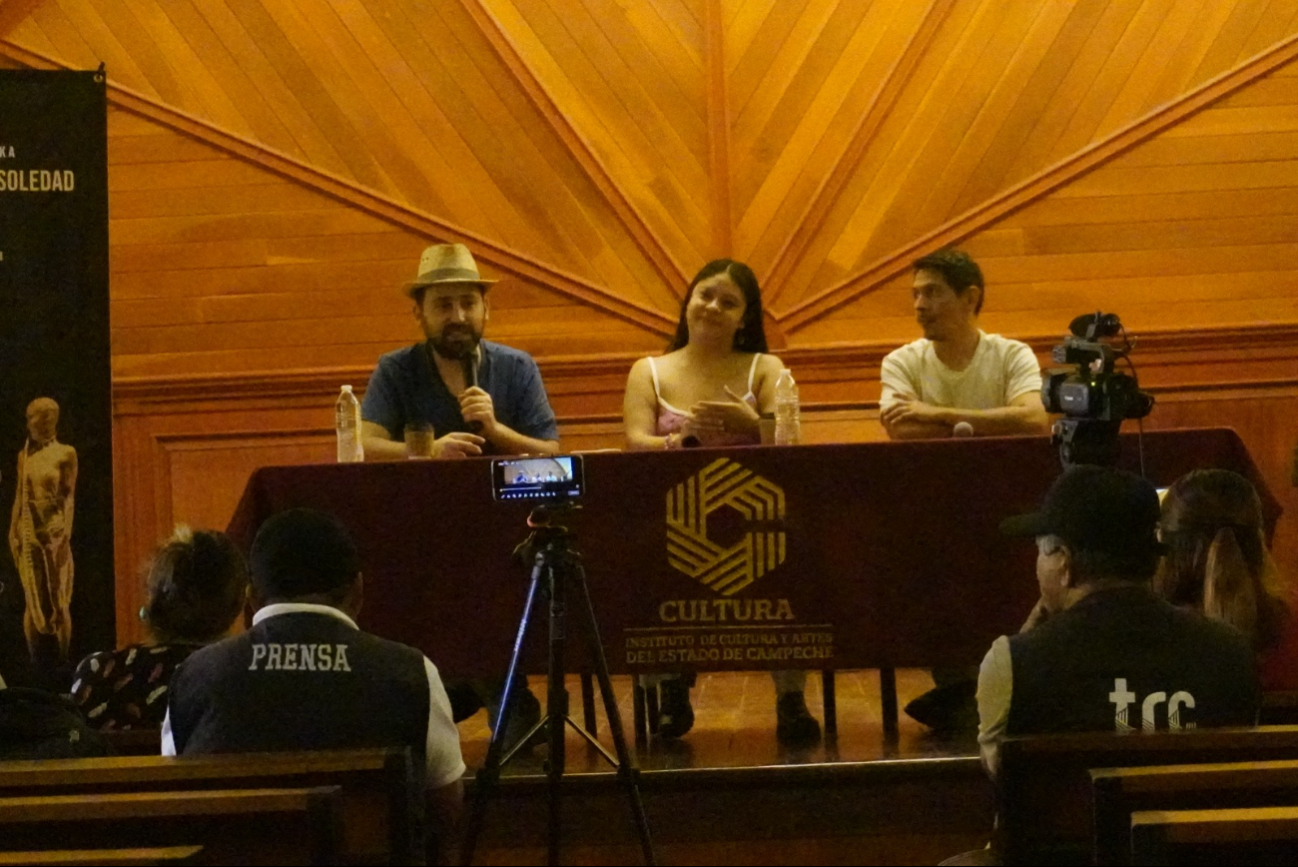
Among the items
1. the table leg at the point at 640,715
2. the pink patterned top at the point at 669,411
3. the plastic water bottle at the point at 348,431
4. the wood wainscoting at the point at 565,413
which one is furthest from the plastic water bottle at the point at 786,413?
the wood wainscoting at the point at 565,413

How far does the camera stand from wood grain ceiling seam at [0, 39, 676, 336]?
5977 mm

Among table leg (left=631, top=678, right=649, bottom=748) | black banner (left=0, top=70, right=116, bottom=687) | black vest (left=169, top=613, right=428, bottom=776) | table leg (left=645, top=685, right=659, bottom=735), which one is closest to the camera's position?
black vest (left=169, top=613, right=428, bottom=776)

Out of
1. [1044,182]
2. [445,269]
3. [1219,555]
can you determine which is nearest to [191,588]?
[445,269]

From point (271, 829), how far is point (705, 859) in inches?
63.2

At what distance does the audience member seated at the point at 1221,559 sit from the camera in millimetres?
2902

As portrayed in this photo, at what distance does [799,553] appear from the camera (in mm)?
3793

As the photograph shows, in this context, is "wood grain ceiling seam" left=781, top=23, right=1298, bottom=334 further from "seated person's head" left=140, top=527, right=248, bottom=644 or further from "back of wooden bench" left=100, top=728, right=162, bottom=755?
"back of wooden bench" left=100, top=728, right=162, bottom=755

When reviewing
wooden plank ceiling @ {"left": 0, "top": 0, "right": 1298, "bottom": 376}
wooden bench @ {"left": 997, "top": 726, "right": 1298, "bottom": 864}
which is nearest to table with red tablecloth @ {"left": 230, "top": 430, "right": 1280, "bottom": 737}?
wooden bench @ {"left": 997, "top": 726, "right": 1298, "bottom": 864}

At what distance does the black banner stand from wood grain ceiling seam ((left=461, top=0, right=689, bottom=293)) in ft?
5.77

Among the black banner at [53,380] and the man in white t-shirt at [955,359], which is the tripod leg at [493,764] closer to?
the man in white t-shirt at [955,359]

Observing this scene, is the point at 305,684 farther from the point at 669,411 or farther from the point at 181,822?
the point at 669,411

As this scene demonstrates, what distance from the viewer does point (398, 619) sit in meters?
3.86

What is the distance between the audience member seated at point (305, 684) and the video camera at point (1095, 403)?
1646 mm

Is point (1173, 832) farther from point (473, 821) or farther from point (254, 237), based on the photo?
point (254, 237)
